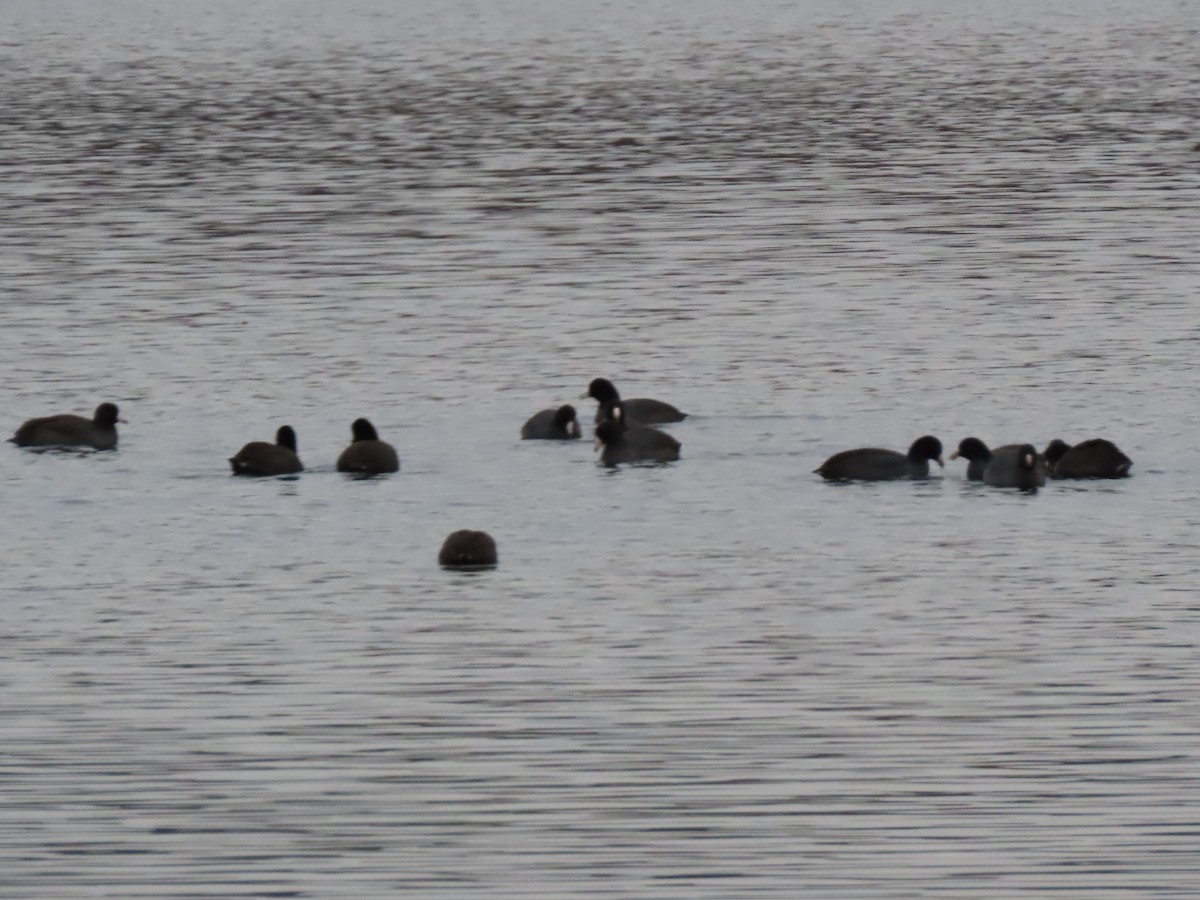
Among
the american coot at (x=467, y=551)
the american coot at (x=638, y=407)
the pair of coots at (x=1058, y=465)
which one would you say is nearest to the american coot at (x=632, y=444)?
the american coot at (x=638, y=407)

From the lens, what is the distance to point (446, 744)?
14.6 meters

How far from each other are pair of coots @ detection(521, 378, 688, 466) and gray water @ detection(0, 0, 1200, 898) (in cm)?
26

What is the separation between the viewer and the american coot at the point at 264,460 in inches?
872

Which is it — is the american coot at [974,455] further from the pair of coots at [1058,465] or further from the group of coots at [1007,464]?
the pair of coots at [1058,465]

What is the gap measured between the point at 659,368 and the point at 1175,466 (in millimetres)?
7159

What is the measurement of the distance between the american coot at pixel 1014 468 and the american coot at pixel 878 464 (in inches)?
25.6

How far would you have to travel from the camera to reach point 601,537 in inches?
790

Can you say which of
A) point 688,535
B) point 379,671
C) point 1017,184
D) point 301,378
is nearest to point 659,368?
point 301,378

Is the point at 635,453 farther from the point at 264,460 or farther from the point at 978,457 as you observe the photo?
the point at 264,460

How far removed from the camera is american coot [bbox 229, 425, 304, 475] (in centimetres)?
2216

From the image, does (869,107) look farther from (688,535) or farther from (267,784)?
(267,784)

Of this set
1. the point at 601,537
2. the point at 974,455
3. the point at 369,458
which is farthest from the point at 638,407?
the point at 601,537

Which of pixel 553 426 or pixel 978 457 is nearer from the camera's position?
pixel 978 457

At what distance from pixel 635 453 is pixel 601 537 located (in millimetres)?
2772
